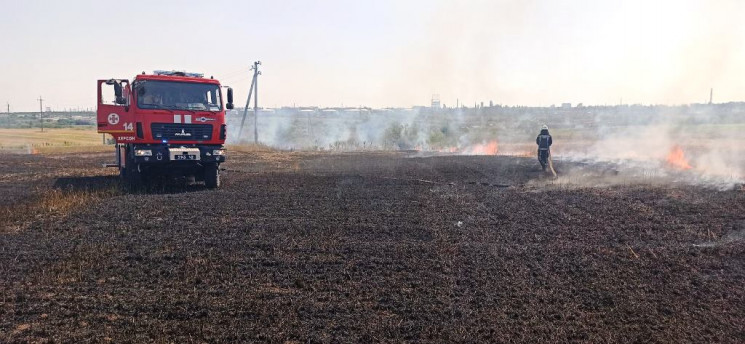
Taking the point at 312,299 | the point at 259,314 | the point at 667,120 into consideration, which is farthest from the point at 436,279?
the point at 667,120

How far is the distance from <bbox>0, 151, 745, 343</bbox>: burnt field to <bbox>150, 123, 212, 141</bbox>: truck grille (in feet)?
5.18

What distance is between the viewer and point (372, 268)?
7.04 meters

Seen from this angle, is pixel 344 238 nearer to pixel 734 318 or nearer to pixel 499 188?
pixel 734 318

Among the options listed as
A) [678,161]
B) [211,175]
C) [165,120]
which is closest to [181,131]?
[165,120]

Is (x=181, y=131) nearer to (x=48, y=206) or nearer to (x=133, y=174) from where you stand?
(x=133, y=174)

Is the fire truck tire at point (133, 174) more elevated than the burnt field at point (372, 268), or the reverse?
the fire truck tire at point (133, 174)

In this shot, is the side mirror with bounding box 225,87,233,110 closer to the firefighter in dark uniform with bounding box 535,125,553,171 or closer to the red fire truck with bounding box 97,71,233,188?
the red fire truck with bounding box 97,71,233,188

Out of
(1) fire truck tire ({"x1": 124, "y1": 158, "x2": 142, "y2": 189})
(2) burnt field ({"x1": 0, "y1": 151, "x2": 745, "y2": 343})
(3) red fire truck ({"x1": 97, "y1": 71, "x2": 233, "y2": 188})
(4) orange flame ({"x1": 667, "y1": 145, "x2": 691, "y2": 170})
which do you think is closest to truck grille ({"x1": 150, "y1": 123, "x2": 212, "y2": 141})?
(3) red fire truck ({"x1": 97, "y1": 71, "x2": 233, "y2": 188})

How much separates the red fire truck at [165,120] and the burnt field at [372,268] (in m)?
1.28

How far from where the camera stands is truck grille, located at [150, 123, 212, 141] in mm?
13945

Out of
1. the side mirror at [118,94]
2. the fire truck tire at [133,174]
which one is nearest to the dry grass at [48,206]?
the fire truck tire at [133,174]

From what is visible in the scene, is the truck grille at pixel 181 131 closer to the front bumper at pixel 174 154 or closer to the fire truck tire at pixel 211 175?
the front bumper at pixel 174 154

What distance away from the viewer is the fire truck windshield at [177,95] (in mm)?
13945

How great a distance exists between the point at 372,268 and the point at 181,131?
8.91 m
